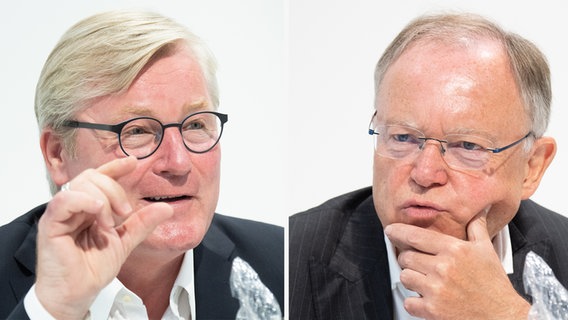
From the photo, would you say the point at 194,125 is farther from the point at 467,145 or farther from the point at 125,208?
the point at 467,145

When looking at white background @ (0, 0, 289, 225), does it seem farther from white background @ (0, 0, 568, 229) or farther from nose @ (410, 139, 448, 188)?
nose @ (410, 139, 448, 188)

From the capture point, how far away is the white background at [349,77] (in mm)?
2910

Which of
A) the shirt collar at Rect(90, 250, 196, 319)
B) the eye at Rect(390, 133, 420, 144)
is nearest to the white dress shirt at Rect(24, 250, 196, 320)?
the shirt collar at Rect(90, 250, 196, 319)

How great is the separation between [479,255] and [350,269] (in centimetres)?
49

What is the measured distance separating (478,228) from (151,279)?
1060 mm

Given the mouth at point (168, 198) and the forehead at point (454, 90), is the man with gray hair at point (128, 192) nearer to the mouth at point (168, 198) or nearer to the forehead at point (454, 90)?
the mouth at point (168, 198)

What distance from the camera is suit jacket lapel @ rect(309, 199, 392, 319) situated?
2834 millimetres

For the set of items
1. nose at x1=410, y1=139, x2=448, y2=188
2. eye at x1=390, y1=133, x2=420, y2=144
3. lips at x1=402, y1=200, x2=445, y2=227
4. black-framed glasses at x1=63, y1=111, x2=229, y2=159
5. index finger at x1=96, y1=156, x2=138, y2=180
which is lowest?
lips at x1=402, y1=200, x2=445, y2=227

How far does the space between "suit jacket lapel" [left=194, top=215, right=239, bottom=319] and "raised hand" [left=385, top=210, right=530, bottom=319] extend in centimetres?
58

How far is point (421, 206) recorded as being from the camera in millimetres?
2666

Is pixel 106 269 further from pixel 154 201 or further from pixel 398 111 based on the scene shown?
pixel 398 111

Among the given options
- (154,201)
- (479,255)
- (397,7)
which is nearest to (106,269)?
(154,201)

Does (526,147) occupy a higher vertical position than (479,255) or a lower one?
higher

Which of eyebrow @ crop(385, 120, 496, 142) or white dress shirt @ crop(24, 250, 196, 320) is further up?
eyebrow @ crop(385, 120, 496, 142)
